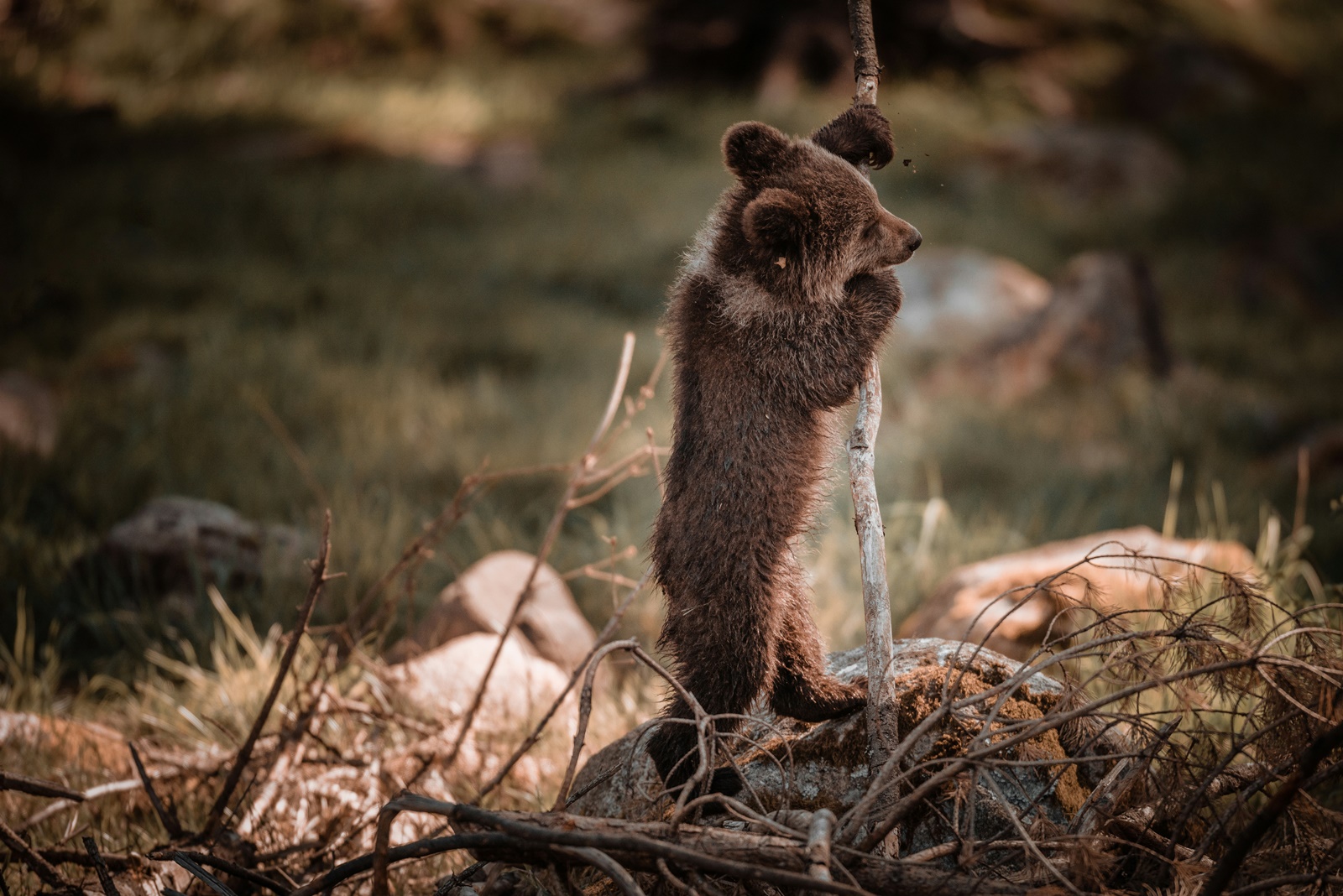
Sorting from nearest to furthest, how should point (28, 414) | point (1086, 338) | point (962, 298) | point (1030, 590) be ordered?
point (1030, 590)
point (28, 414)
point (1086, 338)
point (962, 298)

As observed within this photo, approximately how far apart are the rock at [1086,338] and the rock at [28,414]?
5.21 m

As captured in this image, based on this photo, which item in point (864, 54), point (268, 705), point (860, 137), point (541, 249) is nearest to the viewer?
point (864, 54)

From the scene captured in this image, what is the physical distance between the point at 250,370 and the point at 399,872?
13.4 ft

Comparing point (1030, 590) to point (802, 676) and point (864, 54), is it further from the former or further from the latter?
point (864, 54)

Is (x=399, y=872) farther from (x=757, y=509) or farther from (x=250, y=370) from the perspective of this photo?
(x=250, y=370)

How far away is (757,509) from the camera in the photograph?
191cm

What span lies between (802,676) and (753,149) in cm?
114

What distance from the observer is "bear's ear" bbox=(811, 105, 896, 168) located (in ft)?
6.88

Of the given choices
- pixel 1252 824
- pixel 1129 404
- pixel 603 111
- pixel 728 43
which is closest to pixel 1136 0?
pixel 728 43

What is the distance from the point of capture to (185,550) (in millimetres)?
3738

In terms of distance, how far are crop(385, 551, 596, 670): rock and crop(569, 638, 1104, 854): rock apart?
125 centimetres

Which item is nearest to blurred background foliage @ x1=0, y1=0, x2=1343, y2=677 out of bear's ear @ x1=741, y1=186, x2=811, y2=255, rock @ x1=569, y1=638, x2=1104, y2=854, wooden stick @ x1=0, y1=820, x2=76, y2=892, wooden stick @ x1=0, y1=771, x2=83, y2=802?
bear's ear @ x1=741, y1=186, x2=811, y2=255

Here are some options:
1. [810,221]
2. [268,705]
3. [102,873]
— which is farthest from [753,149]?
[102,873]

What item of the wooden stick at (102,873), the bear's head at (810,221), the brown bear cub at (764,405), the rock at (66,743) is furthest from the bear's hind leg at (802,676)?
the rock at (66,743)
